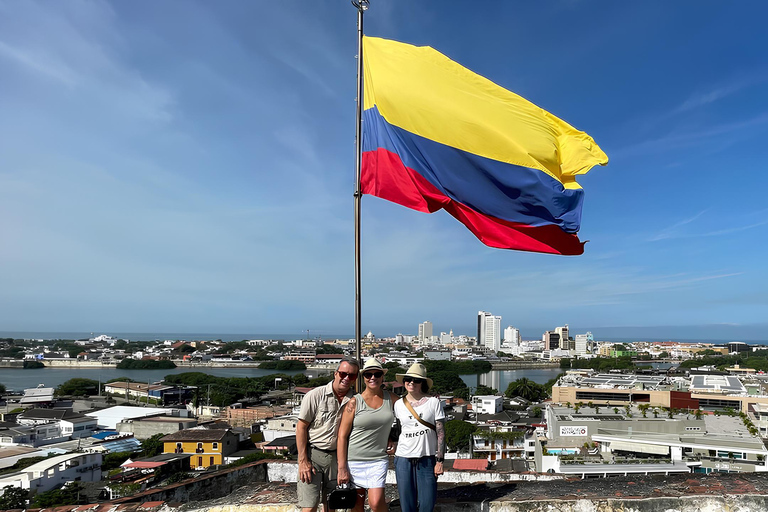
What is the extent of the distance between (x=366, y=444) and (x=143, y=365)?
62400mm

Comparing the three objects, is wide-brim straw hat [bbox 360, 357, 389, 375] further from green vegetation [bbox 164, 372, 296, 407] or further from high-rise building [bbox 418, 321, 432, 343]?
high-rise building [bbox 418, 321, 432, 343]

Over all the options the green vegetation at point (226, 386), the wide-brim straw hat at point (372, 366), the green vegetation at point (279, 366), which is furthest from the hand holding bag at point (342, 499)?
the green vegetation at point (279, 366)

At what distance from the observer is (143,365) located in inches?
2232

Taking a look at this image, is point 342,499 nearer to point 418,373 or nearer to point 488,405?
point 418,373

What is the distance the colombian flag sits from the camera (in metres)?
2.77

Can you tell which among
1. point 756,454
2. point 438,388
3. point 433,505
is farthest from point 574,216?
point 438,388

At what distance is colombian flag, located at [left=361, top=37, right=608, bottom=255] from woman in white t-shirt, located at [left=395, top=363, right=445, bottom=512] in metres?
1.22

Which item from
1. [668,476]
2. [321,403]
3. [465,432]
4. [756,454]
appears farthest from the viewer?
[465,432]

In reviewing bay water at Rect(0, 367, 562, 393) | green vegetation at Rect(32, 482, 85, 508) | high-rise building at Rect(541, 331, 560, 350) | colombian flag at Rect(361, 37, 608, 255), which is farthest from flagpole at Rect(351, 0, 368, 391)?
high-rise building at Rect(541, 331, 560, 350)

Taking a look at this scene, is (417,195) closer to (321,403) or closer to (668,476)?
(321,403)

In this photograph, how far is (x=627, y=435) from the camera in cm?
1113

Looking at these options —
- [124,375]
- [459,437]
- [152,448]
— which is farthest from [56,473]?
[124,375]

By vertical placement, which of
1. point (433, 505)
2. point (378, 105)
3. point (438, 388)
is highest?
point (378, 105)

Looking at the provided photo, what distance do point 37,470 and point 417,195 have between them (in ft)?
41.6
